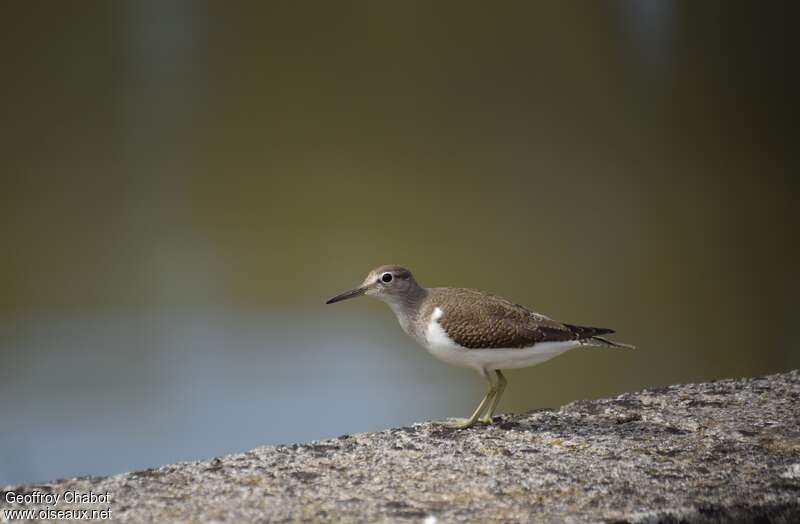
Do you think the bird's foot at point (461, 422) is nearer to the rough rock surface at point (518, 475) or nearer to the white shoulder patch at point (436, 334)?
the rough rock surface at point (518, 475)

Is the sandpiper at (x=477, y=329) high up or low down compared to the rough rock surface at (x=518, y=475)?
up

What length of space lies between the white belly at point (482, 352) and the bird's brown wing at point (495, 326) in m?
0.01

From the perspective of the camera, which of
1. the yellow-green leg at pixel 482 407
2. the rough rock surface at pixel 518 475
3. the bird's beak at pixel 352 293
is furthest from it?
the bird's beak at pixel 352 293

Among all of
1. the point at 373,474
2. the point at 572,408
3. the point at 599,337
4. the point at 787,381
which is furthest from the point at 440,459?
the point at 787,381

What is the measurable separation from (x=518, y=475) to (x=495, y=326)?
2.04ft

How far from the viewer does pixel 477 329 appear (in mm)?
2496

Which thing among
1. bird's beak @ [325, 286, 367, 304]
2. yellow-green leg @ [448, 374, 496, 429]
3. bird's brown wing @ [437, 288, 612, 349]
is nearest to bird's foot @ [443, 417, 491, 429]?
yellow-green leg @ [448, 374, 496, 429]

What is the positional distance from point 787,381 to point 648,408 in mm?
495

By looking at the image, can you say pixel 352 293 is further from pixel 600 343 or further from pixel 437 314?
pixel 600 343

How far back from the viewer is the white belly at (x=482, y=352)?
2.51 meters

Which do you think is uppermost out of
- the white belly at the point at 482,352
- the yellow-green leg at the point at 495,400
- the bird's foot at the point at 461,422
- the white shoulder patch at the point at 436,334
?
the white shoulder patch at the point at 436,334

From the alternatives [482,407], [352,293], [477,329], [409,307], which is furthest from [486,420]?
[352,293]

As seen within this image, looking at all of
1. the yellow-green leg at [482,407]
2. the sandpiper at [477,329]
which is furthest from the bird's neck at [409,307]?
the yellow-green leg at [482,407]

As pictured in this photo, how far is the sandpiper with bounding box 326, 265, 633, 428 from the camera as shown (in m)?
2.51
